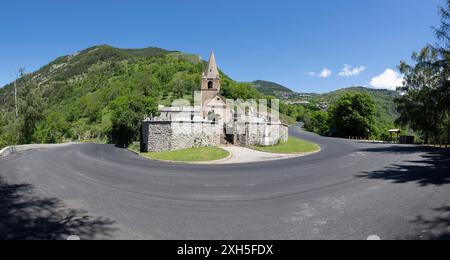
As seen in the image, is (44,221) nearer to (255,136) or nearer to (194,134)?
(194,134)

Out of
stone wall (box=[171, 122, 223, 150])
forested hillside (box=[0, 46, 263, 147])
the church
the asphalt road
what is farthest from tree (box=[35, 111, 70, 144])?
the asphalt road

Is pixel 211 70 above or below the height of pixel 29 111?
above

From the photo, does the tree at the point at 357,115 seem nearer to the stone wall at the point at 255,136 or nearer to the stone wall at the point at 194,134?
the stone wall at the point at 255,136

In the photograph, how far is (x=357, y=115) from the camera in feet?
193

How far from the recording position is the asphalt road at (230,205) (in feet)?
24.6

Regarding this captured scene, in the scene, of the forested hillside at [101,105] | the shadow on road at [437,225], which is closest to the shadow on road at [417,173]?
the shadow on road at [437,225]

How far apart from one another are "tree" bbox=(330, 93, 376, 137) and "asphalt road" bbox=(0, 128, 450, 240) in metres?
46.2

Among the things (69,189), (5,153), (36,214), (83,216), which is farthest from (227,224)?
(5,153)

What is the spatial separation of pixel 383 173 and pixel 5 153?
103ft

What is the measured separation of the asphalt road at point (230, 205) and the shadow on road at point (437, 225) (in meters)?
0.02

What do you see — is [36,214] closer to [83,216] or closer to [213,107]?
[83,216]

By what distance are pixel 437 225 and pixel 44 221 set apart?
11.3 meters

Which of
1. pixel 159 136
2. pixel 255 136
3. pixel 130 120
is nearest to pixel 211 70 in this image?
pixel 130 120

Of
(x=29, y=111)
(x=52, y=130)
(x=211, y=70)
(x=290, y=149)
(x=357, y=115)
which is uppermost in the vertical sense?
(x=211, y=70)
